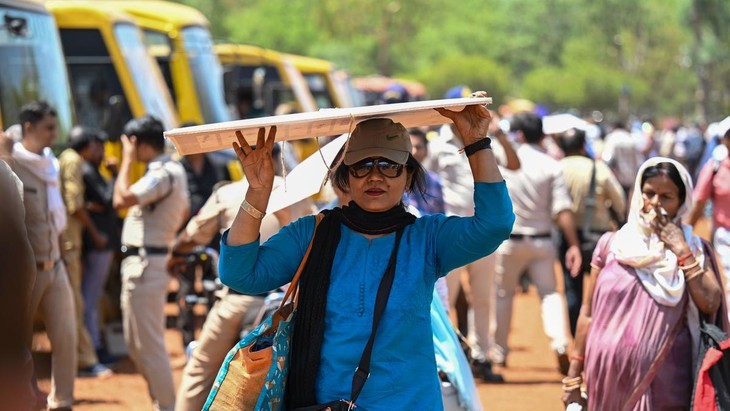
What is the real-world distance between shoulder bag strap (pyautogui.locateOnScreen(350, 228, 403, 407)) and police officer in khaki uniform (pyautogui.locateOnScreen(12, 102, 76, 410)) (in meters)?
3.83

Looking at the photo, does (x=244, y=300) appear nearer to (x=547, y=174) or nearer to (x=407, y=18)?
(x=547, y=174)

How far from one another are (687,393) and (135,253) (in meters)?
3.78

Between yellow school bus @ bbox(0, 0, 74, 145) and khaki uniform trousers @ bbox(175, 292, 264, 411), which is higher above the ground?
Result: yellow school bus @ bbox(0, 0, 74, 145)

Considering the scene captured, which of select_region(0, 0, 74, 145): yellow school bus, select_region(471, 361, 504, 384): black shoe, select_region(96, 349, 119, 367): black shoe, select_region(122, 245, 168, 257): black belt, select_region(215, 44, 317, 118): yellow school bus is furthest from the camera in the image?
select_region(215, 44, 317, 118): yellow school bus

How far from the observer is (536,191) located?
32.5 feet

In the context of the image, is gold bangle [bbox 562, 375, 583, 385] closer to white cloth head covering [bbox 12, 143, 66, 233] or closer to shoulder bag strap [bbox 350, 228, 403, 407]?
shoulder bag strap [bbox 350, 228, 403, 407]

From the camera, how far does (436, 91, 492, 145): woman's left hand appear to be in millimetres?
4289

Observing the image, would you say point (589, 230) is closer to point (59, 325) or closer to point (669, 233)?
point (59, 325)

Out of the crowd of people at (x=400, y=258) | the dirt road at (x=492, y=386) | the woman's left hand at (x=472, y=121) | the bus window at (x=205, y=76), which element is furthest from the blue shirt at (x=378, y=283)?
the bus window at (x=205, y=76)

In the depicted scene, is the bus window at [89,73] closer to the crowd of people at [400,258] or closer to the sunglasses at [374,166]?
the crowd of people at [400,258]

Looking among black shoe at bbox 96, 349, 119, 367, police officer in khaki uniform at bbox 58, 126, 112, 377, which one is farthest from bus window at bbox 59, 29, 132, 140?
black shoe at bbox 96, 349, 119, 367

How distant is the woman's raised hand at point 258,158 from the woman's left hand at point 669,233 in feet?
6.80

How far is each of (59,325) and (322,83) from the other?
57.7ft

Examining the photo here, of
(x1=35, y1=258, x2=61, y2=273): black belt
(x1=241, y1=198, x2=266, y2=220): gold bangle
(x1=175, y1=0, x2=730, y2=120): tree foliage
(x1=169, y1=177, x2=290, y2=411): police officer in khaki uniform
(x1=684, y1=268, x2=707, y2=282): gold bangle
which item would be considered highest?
(x1=175, y1=0, x2=730, y2=120): tree foliage
